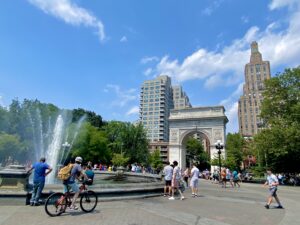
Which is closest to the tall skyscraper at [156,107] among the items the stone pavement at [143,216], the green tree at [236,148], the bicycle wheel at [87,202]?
the green tree at [236,148]

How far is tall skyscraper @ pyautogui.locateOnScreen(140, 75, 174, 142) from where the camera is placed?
123 metres

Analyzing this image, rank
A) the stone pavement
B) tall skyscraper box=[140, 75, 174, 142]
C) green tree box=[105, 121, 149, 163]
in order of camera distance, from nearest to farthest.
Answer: the stone pavement
green tree box=[105, 121, 149, 163]
tall skyscraper box=[140, 75, 174, 142]

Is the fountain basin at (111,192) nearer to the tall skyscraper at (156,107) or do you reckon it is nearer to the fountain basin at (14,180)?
the fountain basin at (14,180)

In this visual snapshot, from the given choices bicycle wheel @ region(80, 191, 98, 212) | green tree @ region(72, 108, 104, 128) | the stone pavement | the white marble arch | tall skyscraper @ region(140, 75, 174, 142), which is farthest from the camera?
tall skyscraper @ region(140, 75, 174, 142)

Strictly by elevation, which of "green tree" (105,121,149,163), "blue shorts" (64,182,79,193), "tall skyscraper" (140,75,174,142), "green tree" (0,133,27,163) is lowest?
"blue shorts" (64,182,79,193)

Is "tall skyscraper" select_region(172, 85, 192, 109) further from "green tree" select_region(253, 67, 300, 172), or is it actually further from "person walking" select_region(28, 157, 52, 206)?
"person walking" select_region(28, 157, 52, 206)

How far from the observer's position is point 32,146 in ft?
139

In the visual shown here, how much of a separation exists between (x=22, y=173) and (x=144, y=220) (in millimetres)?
5037

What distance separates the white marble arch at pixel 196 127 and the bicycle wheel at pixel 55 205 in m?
38.5

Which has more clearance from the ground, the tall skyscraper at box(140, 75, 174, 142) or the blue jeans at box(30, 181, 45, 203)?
the tall skyscraper at box(140, 75, 174, 142)

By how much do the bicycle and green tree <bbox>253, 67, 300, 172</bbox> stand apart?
86.5 ft

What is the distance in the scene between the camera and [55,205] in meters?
7.25

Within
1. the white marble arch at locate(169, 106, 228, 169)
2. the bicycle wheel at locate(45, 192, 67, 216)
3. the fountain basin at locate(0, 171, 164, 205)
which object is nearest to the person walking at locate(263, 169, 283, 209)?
the fountain basin at locate(0, 171, 164, 205)

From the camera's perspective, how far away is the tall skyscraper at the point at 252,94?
104 m
